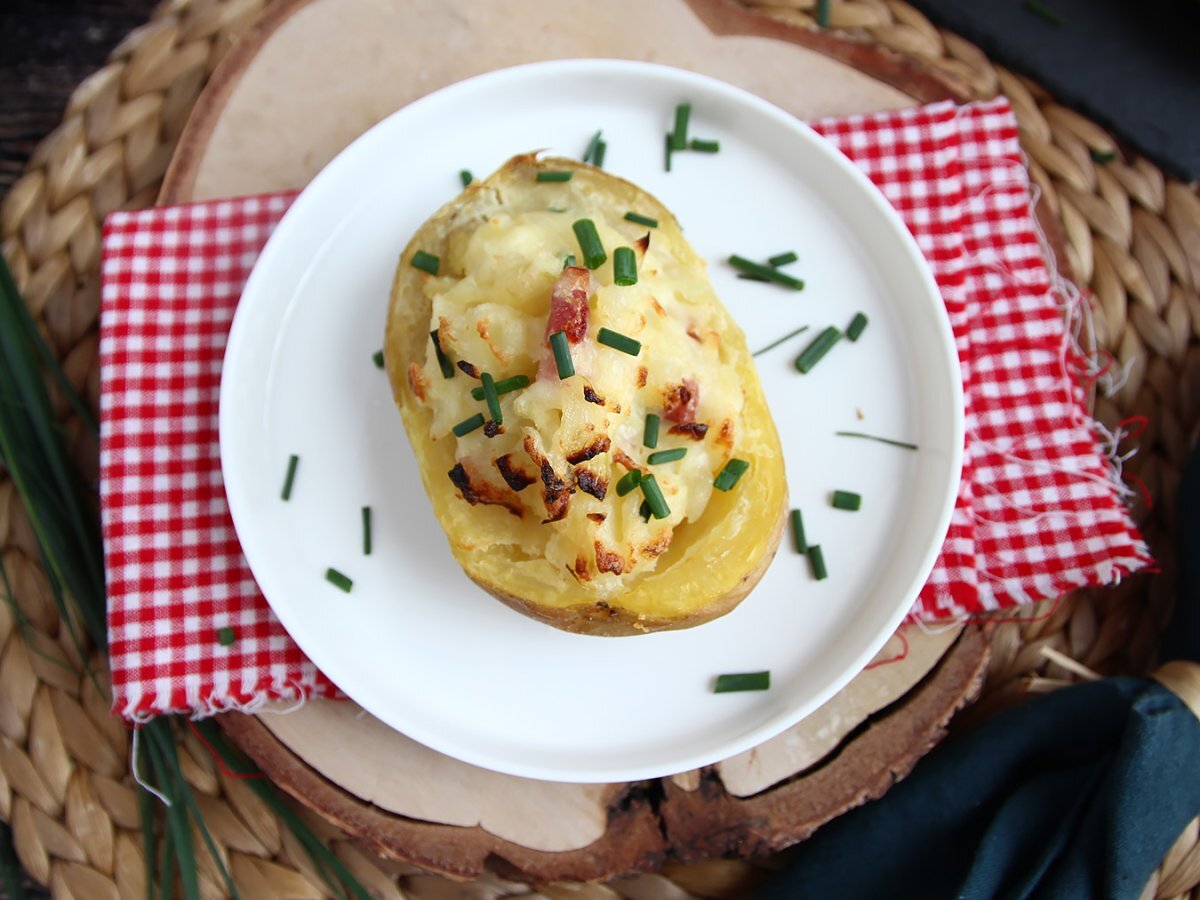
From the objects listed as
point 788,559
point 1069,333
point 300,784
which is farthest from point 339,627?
point 1069,333

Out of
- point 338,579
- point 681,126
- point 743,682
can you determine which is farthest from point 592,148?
point 743,682

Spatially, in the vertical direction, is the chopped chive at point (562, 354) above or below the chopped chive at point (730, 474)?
above

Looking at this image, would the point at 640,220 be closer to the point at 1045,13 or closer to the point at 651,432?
the point at 651,432

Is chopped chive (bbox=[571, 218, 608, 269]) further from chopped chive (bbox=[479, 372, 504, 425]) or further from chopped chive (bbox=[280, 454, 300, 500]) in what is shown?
chopped chive (bbox=[280, 454, 300, 500])

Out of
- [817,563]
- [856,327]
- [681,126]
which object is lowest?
[817,563]

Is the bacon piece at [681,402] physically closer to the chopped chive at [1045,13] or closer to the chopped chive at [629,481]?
the chopped chive at [629,481]

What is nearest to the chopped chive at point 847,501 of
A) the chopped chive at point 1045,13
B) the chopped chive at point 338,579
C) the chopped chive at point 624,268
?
the chopped chive at point 624,268

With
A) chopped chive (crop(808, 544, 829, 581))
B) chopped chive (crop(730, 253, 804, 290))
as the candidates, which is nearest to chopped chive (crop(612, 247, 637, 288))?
chopped chive (crop(730, 253, 804, 290))
